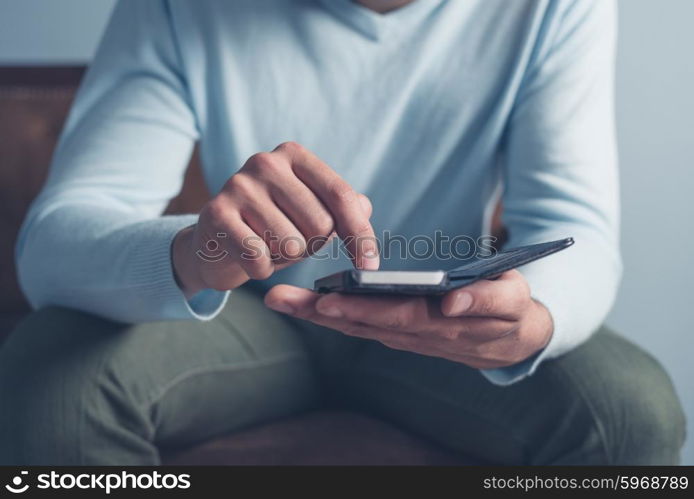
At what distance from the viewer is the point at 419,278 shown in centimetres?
56

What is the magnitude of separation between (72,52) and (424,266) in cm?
103

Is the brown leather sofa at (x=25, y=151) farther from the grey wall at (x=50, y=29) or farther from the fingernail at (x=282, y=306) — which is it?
the fingernail at (x=282, y=306)

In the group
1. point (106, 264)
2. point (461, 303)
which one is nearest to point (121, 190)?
point (106, 264)

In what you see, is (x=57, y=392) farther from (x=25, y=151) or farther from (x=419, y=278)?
(x=25, y=151)

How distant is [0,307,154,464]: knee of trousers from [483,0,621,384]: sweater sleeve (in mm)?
523

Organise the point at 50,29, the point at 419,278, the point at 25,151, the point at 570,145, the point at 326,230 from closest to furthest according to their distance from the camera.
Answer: the point at 419,278, the point at 326,230, the point at 570,145, the point at 25,151, the point at 50,29

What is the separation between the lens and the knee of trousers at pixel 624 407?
2.65ft

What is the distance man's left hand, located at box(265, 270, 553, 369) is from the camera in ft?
1.99

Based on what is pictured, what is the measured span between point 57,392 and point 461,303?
44 centimetres

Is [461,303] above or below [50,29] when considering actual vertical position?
above

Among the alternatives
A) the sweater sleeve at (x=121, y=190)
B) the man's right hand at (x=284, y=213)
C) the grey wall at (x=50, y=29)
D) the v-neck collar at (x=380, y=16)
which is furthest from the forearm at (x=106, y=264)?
the grey wall at (x=50, y=29)

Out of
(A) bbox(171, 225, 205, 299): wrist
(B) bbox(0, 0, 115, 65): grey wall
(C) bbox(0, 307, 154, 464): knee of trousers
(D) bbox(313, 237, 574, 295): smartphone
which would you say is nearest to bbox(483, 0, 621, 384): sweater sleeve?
(D) bbox(313, 237, 574, 295): smartphone

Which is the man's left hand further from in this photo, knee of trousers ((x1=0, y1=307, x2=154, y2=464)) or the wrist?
knee of trousers ((x1=0, y1=307, x2=154, y2=464))

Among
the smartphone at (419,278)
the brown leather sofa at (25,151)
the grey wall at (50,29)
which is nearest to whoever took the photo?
the smartphone at (419,278)
